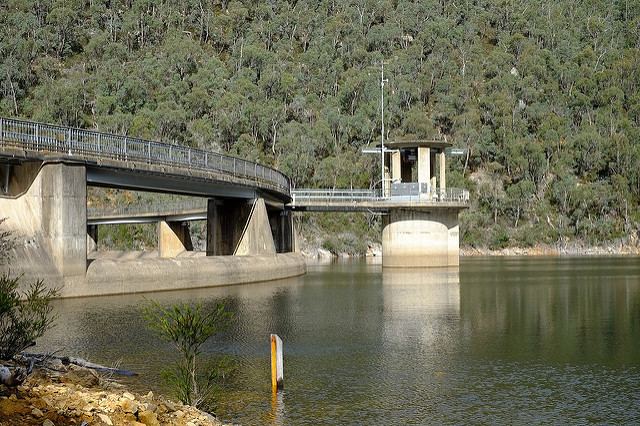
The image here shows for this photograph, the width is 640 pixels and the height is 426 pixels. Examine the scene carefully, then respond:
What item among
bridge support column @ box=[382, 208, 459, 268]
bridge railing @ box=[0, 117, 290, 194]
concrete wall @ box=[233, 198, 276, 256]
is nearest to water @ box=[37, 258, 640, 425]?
bridge railing @ box=[0, 117, 290, 194]

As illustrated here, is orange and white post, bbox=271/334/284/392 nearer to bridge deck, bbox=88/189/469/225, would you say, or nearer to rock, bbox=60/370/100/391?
rock, bbox=60/370/100/391

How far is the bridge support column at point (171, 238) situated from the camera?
85.2 m

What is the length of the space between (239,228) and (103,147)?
1963 cm

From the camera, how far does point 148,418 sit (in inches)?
506

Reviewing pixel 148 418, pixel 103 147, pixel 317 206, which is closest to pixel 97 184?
pixel 103 147

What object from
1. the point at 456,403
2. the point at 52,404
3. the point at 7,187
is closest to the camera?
the point at 52,404

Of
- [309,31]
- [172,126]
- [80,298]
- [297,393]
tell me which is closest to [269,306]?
[80,298]

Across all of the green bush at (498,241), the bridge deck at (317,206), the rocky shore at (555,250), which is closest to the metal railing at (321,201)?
the bridge deck at (317,206)

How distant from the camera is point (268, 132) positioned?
132500 mm

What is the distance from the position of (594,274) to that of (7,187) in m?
37.9

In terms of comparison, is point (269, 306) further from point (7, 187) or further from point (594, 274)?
point (594, 274)

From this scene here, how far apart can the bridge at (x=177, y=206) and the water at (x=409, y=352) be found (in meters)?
3.44

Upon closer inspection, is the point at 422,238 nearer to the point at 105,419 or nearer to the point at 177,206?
the point at 177,206

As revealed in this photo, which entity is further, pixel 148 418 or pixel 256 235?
pixel 256 235
